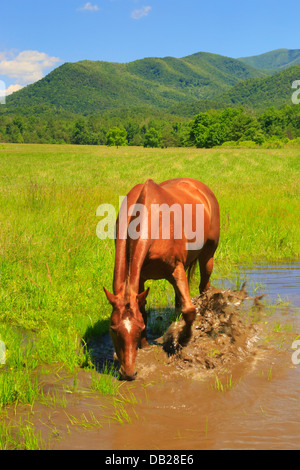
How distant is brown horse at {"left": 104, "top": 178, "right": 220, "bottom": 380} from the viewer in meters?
3.69

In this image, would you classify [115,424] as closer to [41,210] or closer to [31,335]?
[31,335]

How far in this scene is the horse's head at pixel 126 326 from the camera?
3658mm

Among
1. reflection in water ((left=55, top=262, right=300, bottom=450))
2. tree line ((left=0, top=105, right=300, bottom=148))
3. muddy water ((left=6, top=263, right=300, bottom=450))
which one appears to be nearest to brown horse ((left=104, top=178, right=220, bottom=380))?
muddy water ((left=6, top=263, right=300, bottom=450))

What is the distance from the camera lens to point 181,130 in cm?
14475

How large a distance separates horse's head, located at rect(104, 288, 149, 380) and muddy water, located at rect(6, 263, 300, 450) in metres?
0.39

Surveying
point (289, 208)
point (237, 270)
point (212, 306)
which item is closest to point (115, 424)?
point (212, 306)

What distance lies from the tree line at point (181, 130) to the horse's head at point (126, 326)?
102 metres

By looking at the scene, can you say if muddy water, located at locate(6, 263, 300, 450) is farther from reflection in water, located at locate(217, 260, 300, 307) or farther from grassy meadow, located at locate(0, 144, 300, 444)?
reflection in water, located at locate(217, 260, 300, 307)

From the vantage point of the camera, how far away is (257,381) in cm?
427

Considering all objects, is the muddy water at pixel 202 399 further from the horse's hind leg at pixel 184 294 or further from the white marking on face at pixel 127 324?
the white marking on face at pixel 127 324

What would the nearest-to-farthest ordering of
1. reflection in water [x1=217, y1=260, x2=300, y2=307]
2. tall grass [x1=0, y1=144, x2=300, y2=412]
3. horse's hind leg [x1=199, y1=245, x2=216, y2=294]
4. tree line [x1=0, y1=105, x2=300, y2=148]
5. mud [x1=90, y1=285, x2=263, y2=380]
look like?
1. mud [x1=90, y1=285, x2=263, y2=380]
2. tall grass [x1=0, y1=144, x2=300, y2=412]
3. horse's hind leg [x1=199, y1=245, x2=216, y2=294]
4. reflection in water [x1=217, y1=260, x2=300, y2=307]
5. tree line [x1=0, y1=105, x2=300, y2=148]

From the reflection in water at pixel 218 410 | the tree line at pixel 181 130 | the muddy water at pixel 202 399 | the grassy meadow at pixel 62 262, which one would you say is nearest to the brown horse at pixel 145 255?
the muddy water at pixel 202 399
